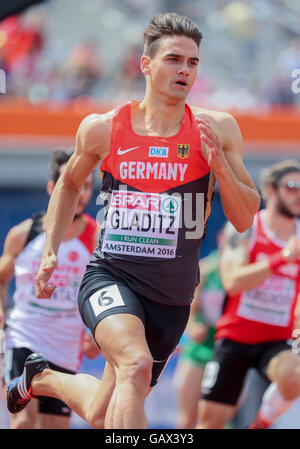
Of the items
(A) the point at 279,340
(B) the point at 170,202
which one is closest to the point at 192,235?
(B) the point at 170,202

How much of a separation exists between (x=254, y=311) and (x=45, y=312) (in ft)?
5.61

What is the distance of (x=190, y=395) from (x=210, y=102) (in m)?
5.85

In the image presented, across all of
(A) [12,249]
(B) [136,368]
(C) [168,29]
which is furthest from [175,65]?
(A) [12,249]

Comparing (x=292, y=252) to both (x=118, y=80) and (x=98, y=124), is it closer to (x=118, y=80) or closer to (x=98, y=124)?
(x=98, y=124)

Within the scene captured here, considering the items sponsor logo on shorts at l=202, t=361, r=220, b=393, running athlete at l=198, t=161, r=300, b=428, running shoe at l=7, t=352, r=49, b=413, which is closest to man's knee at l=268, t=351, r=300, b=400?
running athlete at l=198, t=161, r=300, b=428

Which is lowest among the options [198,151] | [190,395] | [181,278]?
[190,395]

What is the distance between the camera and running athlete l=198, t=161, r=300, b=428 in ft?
20.1

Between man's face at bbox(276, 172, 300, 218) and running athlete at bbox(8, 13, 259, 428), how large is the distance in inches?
88.3

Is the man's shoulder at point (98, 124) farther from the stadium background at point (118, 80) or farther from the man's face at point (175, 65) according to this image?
the stadium background at point (118, 80)

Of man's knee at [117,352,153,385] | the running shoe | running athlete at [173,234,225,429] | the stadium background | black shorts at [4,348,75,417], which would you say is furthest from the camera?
the stadium background

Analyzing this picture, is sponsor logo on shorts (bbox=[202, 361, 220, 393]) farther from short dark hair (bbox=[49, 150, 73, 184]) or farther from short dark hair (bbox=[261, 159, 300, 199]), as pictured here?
short dark hair (bbox=[49, 150, 73, 184])

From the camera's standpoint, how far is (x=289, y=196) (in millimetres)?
6375

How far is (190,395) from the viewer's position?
283 inches
